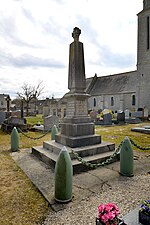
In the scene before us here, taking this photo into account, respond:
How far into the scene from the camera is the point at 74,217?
259cm

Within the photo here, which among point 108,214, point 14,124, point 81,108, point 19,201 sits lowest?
point 19,201

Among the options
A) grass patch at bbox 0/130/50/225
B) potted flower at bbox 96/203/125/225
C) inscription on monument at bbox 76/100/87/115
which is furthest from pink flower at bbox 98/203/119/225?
inscription on monument at bbox 76/100/87/115

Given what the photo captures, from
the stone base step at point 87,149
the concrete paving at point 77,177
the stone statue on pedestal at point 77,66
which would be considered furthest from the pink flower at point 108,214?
the stone statue on pedestal at point 77,66

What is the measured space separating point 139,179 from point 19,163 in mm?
3549

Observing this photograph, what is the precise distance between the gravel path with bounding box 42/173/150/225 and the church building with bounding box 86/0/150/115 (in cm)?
2460

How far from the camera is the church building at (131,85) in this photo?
1015 inches

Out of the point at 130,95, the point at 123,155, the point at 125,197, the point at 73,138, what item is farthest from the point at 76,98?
the point at 130,95

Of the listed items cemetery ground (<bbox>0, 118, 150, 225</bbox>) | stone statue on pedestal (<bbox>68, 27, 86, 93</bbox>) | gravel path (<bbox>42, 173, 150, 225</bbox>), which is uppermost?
stone statue on pedestal (<bbox>68, 27, 86, 93</bbox>)

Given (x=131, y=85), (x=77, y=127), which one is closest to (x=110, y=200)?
(x=77, y=127)

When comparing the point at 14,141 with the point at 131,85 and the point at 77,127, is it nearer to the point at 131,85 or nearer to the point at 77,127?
the point at 77,127

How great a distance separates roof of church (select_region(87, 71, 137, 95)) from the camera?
113 ft

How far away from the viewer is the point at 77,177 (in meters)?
4.07

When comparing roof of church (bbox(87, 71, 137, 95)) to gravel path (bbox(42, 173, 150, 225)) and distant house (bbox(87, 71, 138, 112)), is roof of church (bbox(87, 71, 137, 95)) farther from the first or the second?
gravel path (bbox(42, 173, 150, 225))

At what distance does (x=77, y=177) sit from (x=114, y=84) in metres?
36.3
